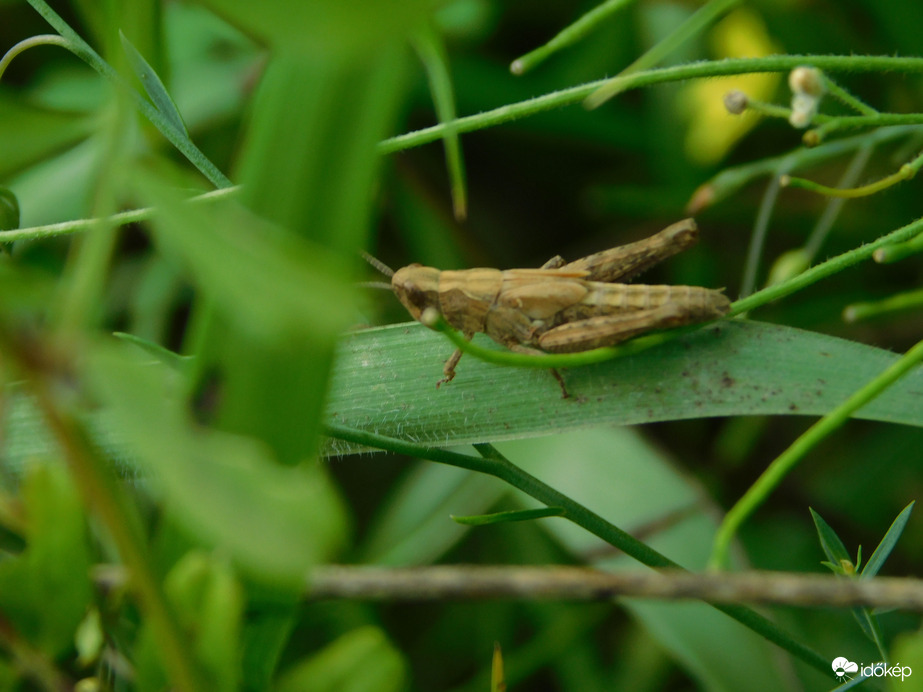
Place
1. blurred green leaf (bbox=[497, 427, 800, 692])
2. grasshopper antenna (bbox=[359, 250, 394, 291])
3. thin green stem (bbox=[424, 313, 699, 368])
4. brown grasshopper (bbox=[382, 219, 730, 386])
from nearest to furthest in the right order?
1. thin green stem (bbox=[424, 313, 699, 368])
2. brown grasshopper (bbox=[382, 219, 730, 386])
3. blurred green leaf (bbox=[497, 427, 800, 692])
4. grasshopper antenna (bbox=[359, 250, 394, 291])

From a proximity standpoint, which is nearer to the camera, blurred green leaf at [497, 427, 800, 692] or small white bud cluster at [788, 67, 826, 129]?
small white bud cluster at [788, 67, 826, 129]

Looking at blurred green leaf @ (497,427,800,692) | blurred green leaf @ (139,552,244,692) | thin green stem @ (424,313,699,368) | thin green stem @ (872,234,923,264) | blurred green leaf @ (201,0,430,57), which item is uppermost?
blurred green leaf @ (201,0,430,57)

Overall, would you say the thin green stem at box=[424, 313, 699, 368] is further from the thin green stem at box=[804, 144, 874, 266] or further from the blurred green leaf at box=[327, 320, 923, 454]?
the thin green stem at box=[804, 144, 874, 266]

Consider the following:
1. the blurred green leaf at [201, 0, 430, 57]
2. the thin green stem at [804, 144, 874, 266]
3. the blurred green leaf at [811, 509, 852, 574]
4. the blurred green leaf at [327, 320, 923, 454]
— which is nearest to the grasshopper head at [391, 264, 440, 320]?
the blurred green leaf at [327, 320, 923, 454]

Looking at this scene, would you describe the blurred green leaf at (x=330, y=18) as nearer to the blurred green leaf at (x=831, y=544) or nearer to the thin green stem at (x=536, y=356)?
the thin green stem at (x=536, y=356)

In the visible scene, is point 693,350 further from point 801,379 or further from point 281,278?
point 281,278

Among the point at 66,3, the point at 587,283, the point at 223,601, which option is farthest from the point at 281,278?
the point at 66,3

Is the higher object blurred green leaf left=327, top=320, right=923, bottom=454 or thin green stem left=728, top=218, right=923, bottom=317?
thin green stem left=728, top=218, right=923, bottom=317

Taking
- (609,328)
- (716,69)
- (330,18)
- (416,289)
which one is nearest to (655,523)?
(609,328)
